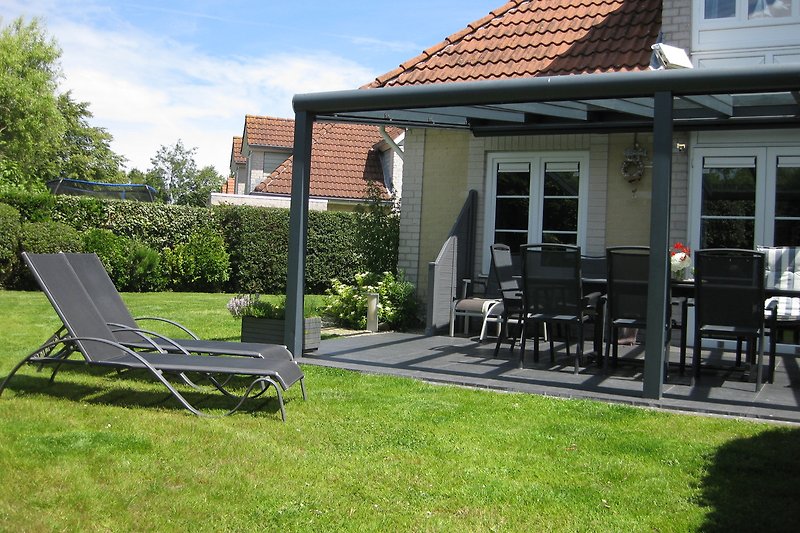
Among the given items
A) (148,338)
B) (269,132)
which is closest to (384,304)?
(148,338)

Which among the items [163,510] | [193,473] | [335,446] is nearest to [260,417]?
[335,446]

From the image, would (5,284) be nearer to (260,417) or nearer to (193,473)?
(260,417)

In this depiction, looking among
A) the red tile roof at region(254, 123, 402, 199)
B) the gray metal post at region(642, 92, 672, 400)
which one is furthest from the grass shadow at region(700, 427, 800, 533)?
the red tile roof at region(254, 123, 402, 199)

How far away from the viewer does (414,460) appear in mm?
5043

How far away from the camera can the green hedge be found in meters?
17.6

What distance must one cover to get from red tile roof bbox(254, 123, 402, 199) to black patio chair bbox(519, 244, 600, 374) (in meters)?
15.2

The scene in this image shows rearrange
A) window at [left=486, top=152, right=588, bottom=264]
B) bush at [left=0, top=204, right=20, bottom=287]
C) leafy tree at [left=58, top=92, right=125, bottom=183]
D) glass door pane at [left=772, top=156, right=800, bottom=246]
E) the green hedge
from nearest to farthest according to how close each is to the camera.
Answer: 1. glass door pane at [left=772, top=156, right=800, bottom=246]
2. window at [left=486, top=152, right=588, bottom=264]
3. bush at [left=0, top=204, right=20, bottom=287]
4. the green hedge
5. leafy tree at [left=58, top=92, right=125, bottom=183]

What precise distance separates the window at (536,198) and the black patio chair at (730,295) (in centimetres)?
422

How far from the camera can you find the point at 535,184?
39.8ft

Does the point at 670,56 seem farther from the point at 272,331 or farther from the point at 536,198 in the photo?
the point at 272,331

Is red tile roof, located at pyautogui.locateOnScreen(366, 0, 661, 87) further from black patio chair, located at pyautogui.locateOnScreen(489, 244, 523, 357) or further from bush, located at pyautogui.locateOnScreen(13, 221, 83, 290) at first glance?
bush, located at pyautogui.locateOnScreen(13, 221, 83, 290)

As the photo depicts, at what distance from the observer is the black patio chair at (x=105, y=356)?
19.9 ft

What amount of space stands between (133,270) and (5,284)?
261 cm

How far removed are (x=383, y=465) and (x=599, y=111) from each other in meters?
7.58
